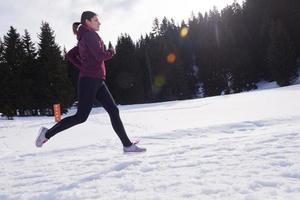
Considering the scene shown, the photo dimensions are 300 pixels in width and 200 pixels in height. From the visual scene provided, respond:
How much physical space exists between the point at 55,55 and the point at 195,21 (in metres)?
45.0

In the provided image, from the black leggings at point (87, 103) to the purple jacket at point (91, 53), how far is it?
0.11 m

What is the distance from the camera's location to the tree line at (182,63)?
143ft

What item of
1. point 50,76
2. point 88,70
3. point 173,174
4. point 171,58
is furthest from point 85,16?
point 171,58

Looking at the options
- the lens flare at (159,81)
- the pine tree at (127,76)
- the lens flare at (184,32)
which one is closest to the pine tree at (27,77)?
the pine tree at (127,76)

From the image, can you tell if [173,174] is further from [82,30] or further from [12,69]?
[12,69]

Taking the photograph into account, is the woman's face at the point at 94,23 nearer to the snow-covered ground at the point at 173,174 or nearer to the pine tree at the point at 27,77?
the snow-covered ground at the point at 173,174

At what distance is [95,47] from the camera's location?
15.5 feet

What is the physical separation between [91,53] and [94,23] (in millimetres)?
456

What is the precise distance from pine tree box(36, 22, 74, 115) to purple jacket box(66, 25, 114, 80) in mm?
39224

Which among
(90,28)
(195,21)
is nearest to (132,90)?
(195,21)

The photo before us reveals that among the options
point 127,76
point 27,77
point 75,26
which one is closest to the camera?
point 75,26

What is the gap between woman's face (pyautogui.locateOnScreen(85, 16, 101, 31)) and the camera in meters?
4.92

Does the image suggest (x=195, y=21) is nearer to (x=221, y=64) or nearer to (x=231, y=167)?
(x=221, y=64)

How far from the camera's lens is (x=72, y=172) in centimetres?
405
